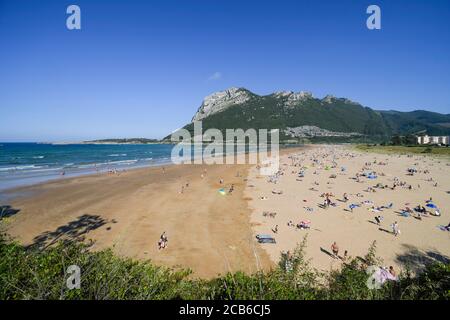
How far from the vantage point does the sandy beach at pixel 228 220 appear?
15.8m

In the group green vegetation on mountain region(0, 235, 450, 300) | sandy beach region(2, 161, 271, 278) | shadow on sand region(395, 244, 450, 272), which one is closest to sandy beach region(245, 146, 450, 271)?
shadow on sand region(395, 244, 450, 272)

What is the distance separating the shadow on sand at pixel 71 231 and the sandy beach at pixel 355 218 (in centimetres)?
1190

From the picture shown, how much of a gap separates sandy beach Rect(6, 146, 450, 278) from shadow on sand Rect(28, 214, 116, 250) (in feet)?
0.22

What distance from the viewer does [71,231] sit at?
1905cm

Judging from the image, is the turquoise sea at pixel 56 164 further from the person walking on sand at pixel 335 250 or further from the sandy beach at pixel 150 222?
the person walking on sand at pixel 335 250

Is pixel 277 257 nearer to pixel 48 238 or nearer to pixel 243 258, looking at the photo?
pixel 243 258

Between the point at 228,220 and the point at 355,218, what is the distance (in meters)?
10.3

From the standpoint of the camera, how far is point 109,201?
27906mm

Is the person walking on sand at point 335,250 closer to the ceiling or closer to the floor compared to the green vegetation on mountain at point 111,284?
closer to the floor

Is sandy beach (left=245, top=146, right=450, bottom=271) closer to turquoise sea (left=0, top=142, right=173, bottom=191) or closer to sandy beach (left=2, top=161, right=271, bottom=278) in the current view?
sandy beach (left=2, top=161, right=271, bottom=278)

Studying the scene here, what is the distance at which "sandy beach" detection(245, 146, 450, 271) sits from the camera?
16.2 meters

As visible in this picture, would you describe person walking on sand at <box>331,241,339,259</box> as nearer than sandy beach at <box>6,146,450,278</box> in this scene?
Yes

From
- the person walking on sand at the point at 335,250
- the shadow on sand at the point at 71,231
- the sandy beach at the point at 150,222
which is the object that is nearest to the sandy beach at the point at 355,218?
the person walking on sand at the point at 335,250
